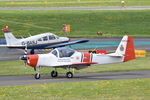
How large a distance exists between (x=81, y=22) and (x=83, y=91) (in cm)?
4407

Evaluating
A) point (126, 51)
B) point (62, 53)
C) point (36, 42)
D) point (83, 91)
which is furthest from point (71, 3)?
point (83, 91)

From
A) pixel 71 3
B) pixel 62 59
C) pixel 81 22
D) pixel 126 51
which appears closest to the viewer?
pixel 62 59

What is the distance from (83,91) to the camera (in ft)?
79.3

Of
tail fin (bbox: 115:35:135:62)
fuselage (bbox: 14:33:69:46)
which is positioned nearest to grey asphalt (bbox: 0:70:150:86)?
tail fin (bbox: 115:35:135:62)

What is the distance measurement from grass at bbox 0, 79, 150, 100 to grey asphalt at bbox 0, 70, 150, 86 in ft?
7.26

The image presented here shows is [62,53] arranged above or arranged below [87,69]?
above

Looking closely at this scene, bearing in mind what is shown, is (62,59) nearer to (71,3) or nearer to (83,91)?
(83,91)

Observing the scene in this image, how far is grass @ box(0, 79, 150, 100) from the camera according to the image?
22.4 metres

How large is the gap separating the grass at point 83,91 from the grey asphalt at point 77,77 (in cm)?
221

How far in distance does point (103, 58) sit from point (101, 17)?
3763 centimetres

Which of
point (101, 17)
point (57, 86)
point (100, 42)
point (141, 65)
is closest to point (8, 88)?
point (57, 86)

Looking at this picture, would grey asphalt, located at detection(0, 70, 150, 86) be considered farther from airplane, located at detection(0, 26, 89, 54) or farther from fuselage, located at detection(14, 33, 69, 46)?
fuselage, located at detection(14, 33, 69, 46)

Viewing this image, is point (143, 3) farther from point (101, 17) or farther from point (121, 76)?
point (121, 76)

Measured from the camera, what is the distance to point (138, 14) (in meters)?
71.7
